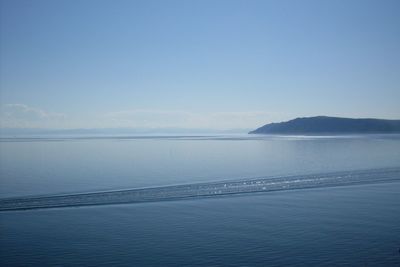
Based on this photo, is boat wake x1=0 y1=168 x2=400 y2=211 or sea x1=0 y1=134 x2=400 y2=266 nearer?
sea x1=0 y1=134 x2=400 y2=266

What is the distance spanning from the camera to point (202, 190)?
104ft

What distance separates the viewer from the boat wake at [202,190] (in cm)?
2723

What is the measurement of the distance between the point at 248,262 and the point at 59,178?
94.2 ft

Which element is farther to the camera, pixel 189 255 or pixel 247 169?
pixel 247 169

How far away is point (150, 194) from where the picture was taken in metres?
29.8

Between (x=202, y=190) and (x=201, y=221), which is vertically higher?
(x=202, y=190)

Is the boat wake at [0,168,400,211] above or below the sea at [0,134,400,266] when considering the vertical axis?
above

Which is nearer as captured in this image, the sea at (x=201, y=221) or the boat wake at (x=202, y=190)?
the sea at (x=201, y=221)

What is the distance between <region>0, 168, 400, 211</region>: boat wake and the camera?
1072 inches

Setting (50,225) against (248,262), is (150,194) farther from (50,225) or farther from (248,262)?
(248,262)

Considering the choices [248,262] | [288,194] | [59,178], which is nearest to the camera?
[248,262]

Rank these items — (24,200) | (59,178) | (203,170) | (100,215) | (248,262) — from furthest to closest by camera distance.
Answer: (203,170) < (59,178) < (24,200) < (100,215) < (248,262)

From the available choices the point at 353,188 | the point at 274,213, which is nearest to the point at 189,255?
the point at 274,213

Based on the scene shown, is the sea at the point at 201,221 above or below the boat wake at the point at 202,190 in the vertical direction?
below
